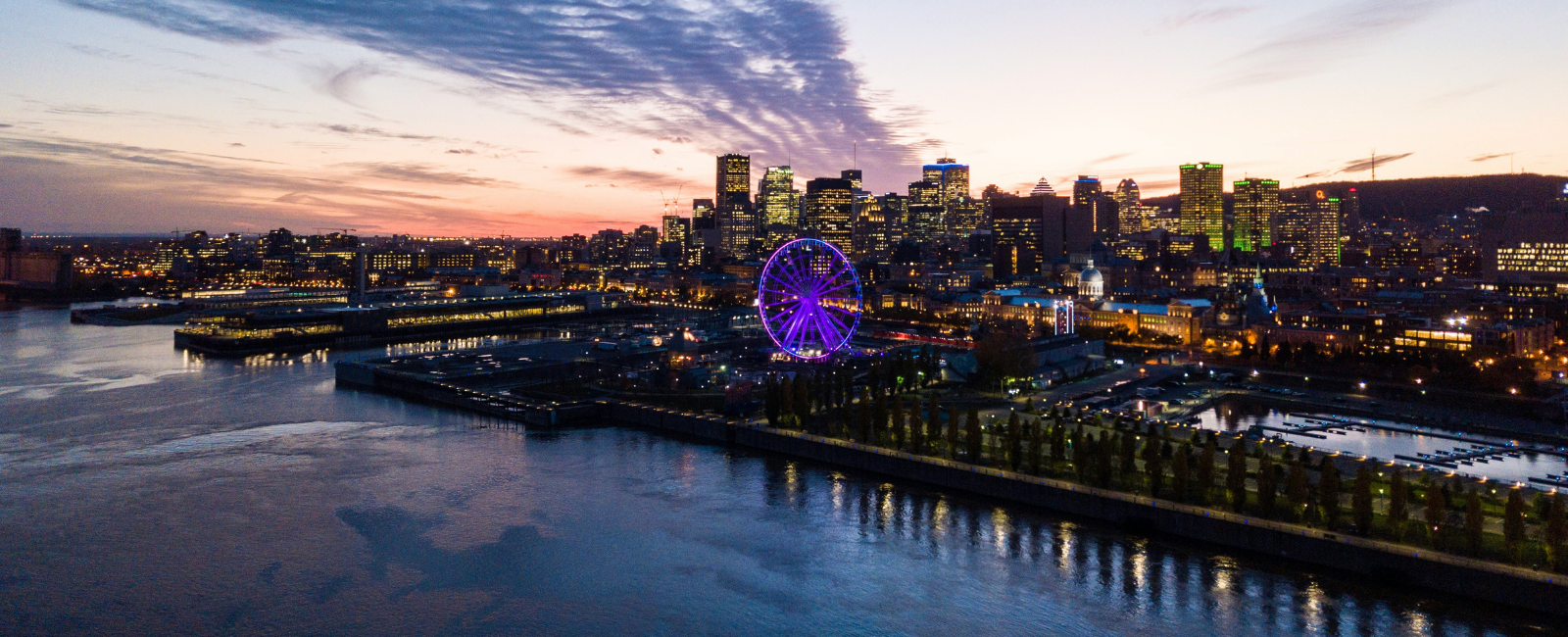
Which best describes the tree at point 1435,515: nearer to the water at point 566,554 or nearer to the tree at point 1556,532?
the water at point 566,554

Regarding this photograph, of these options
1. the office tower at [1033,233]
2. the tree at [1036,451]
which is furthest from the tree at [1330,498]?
the office tower at [1033,233]

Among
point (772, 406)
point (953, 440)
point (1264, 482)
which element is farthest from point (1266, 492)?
point (772, 406)

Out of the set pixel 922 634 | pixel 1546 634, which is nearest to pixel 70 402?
pixel 922 634

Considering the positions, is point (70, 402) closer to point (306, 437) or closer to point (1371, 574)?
point (306, 437)

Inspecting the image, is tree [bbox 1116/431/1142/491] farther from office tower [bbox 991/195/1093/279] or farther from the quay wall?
office tower [bbox 991/195/1093/279]

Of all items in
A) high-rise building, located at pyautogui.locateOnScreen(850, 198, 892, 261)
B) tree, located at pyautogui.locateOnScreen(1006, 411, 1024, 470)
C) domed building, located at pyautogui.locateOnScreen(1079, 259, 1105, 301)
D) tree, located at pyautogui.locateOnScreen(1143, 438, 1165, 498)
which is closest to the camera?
Result: tree, located at pyautogui.locateOnScreen(1143, 438, 1165, 498)

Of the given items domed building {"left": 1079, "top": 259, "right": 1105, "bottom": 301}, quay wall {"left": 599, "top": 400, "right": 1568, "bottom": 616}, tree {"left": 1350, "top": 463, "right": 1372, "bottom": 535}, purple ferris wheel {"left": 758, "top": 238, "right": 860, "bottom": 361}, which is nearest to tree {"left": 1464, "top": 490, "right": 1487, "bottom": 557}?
quay wall {"left": 599, "top": 400, "right": 1568, "bottom": 616}

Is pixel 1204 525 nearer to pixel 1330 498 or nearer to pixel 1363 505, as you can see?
pixel 1330 498
